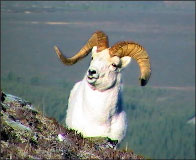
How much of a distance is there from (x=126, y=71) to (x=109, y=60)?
79.1 metres

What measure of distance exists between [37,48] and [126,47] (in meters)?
108

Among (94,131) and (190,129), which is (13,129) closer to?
(94,131)

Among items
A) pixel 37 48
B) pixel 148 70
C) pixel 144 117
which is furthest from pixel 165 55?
pixel 148 70

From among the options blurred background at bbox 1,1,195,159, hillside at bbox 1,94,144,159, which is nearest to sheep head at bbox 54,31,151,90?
hillside at bbox 1,94,144,159

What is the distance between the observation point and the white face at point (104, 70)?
18.7 metres

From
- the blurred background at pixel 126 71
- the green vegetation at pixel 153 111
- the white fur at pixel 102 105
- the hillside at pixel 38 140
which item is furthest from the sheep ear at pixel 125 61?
the green vegetation at pixel 153 111

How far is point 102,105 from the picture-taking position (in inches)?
749

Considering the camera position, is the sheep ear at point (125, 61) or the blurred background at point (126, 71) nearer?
the sheep ear at point (125, 61)

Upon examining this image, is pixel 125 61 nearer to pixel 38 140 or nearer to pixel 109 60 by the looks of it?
pixel 109 60

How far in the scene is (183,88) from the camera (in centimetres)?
10744

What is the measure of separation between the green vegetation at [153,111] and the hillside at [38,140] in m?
74.7

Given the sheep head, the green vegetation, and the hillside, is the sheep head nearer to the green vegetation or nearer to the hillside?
the hillside

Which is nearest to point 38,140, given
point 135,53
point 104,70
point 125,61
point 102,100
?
point 102,100

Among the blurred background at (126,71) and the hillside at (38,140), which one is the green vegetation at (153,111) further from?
the hillside at (38,140)
